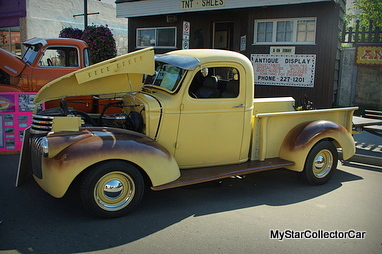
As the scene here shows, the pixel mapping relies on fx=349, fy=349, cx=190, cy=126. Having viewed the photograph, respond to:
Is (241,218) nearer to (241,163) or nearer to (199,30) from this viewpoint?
(241,163)

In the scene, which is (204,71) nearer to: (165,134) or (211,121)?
(211,121)

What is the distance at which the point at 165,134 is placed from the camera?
14.6ft

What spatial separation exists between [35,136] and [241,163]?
2.78 meters

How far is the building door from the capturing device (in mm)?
13059

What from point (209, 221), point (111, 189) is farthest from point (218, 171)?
point (111, 189)

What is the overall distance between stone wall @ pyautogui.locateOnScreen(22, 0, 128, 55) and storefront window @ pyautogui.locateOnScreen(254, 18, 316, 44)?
9740mm

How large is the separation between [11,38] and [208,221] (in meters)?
20.0

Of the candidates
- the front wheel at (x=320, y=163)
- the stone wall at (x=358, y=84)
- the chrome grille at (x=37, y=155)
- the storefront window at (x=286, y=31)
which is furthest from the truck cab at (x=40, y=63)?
the stone wall at (x=358, y=84)

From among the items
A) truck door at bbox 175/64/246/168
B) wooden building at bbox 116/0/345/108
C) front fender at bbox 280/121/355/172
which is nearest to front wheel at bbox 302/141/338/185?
front fender at bbox 280/121/355/172

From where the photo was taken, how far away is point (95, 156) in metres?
3.77

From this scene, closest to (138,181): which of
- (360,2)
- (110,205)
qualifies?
(110,205)

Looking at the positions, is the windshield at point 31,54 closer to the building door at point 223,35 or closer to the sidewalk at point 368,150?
the sidewalk at point 368,150

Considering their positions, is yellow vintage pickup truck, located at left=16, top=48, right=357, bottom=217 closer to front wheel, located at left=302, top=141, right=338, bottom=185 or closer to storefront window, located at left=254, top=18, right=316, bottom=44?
front wheel, located at left=302, top=141, right=338, bottom=185

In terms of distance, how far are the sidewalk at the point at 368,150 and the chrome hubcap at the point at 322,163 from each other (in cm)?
169
